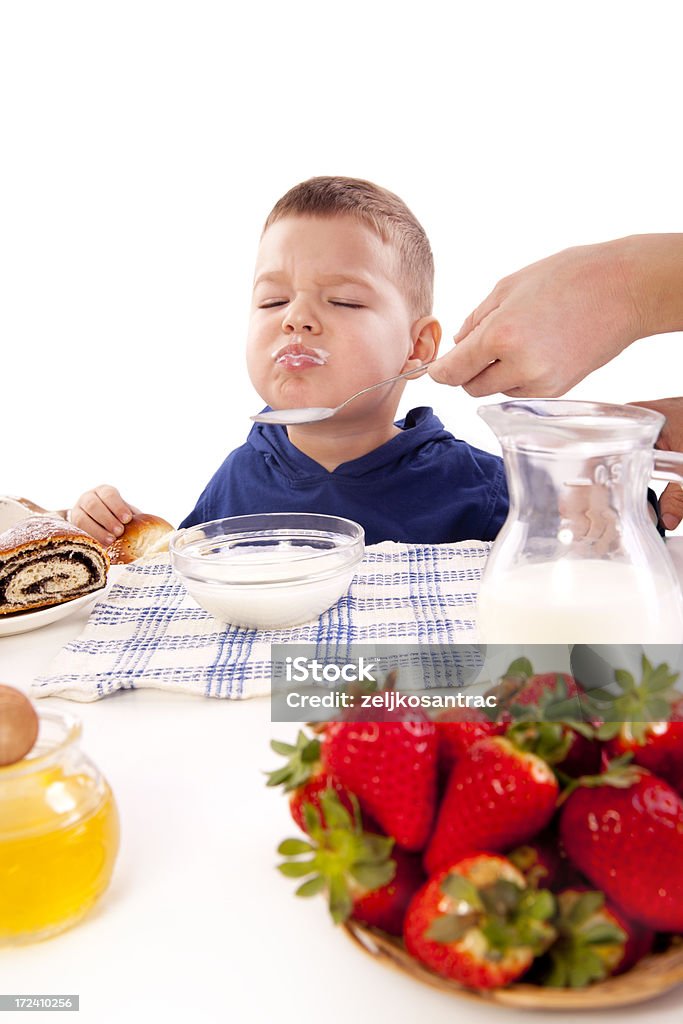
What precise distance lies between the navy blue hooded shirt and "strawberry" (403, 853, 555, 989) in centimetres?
151

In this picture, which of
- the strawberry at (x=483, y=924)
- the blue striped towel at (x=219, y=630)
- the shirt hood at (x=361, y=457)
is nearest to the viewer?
the strawberry at (x=483, y=924)

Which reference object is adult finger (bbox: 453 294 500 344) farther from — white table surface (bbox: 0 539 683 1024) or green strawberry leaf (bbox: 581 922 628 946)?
green strawberry leaf (bbox: 581 922 628 946)

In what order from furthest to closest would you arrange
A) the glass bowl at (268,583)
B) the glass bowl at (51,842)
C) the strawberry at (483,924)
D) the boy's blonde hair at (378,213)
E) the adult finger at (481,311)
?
the boy's blonde hair at (378,213), the adult finger at (481,311), the glass bowl at (268,583), the glass bowl at (51,842), the strawberry at (483,924)

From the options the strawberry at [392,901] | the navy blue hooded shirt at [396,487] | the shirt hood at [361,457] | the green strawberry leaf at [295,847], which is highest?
the green strawberry leaf at [295,847]

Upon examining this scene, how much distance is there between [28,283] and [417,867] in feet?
11.7

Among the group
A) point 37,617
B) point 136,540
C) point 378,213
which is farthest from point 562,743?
point 378,213

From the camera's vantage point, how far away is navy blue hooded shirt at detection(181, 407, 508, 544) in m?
2.04

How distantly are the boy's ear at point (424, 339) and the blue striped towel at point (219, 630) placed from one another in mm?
834

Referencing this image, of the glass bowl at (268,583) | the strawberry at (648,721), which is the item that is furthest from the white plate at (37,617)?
the strawberry at (648,721)

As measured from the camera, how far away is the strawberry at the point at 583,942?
0.48m

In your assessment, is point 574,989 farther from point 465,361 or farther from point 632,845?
point 465,361

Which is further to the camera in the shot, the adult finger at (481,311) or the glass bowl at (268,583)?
the adult finger at (481,311)

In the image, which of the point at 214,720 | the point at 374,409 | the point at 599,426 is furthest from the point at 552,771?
the point at 374,409

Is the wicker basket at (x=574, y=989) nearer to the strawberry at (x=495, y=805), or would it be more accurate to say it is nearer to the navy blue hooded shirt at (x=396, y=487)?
the strawberry at (x=495, y=805)
